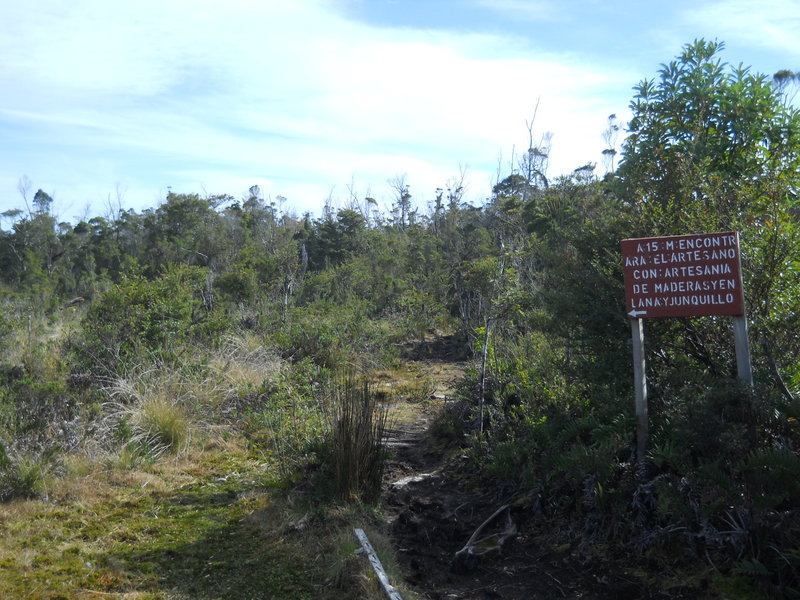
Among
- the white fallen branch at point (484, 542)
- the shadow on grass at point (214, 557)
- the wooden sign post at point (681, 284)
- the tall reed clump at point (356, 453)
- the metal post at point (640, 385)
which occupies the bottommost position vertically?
the shadow on grass at point (214, 557)

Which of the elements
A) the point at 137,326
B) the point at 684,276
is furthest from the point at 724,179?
the point at 137,326

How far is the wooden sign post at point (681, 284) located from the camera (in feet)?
13.3

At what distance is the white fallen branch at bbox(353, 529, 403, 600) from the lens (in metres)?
3.73

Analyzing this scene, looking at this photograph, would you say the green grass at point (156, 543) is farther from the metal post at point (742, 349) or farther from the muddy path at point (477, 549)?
the metal post at point (742, 349)

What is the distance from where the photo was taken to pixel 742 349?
158 inches

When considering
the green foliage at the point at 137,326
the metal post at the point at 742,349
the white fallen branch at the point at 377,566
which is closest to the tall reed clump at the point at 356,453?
the white fallen branch at the point at 377,566

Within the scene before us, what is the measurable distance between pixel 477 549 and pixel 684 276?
7.12 feet

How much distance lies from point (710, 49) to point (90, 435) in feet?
21.0

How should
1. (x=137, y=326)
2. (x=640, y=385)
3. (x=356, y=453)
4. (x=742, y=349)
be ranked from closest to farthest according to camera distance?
(x=742, y=349) → (x=640, y=385) → (x=356, y=453) → (x=137, y=326)

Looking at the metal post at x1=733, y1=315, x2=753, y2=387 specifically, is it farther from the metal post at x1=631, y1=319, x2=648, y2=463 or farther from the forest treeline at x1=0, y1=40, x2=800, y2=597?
the metal post at x1=631, y1=319, x2=648, y2=463

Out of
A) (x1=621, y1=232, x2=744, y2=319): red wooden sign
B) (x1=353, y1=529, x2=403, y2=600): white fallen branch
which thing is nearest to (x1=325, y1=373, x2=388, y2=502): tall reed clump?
(x1=353, y1=529, x2=403, y2=600): white fallen branch

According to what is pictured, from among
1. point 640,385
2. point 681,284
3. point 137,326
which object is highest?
point 681,284

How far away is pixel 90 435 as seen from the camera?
673 cm

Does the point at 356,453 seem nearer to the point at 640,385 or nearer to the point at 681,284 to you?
the point at 640,385
